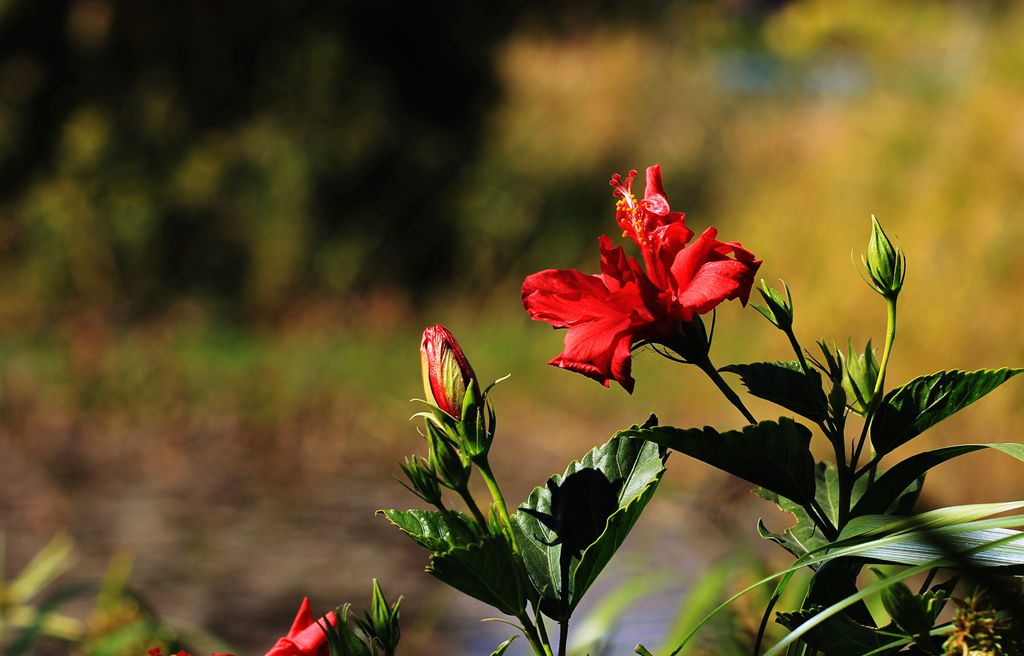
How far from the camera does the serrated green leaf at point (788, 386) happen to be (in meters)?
0.51

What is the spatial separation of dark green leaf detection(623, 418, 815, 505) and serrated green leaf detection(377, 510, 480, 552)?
74 millimetres

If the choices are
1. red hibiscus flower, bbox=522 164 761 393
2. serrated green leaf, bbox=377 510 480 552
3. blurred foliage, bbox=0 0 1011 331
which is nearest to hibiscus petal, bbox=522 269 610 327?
red hibiscus flower, bbox=522 164 761 393

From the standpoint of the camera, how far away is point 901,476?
0.51 meters

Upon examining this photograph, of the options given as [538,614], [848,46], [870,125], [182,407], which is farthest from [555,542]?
[848,46]

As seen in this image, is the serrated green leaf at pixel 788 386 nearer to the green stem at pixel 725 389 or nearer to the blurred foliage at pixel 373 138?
the green stem at pixel 725 389

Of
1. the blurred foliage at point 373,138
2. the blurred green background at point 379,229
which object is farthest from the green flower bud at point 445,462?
the blurred foliage at point 373,138

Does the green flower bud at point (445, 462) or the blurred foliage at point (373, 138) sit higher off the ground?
the blurred foliage at point (373, 138)

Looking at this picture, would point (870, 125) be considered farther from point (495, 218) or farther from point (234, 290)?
point (234, 290)

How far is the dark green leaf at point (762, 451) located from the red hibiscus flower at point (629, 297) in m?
0.04

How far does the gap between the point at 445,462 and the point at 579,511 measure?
61 millimetres

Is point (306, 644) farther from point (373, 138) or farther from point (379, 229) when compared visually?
point (373, 138)

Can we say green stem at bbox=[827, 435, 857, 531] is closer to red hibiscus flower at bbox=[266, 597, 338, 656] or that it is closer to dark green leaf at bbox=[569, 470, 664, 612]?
dark green leaf at bbox=[569, 470, 664, 612]

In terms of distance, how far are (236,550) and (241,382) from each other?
144 centimetres

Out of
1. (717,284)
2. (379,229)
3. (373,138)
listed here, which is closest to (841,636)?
(717,284)
